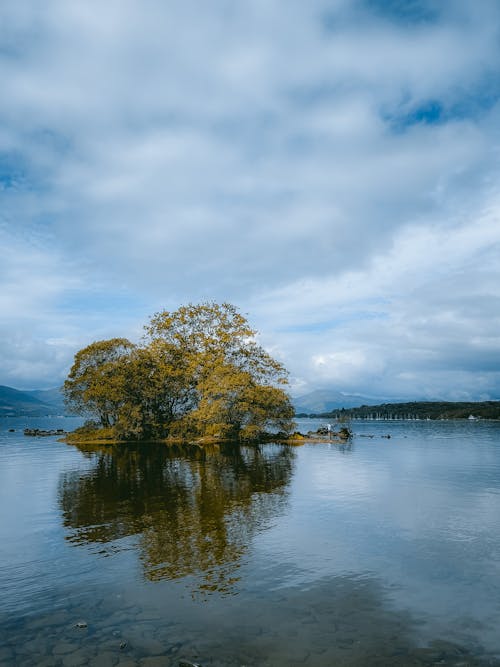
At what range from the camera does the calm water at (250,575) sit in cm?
1058

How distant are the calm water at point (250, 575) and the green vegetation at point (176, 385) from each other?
138 ft

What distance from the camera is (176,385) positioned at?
80.4m

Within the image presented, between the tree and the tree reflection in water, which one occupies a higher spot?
the tree

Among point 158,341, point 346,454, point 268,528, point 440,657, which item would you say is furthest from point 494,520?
point 158,341

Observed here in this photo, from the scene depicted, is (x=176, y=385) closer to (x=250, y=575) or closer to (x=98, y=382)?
(x=98, y=382)

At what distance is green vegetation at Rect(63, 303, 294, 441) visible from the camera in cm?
7275

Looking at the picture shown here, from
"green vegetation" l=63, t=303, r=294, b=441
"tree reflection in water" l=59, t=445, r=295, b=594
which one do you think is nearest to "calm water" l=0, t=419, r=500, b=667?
"tree reflection in water" l=59, t=445, r=295, b=594

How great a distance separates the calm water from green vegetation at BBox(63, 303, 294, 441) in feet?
138

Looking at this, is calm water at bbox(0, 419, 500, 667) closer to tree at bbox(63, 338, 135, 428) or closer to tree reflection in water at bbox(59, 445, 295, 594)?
tree reflection in water at bbox(59, 445, 295, 594)

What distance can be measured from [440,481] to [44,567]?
91.8 feet

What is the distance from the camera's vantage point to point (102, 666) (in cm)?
975

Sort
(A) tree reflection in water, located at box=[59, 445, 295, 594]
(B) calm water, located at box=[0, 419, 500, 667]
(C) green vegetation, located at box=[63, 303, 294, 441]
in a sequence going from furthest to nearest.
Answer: (C) green vegetation, located at box=[63, 303, 294, 441] → (A) tree reflection in water, located at box=[59, 445, 295, 594] → (B) calm water, located at box=[0, 419, 500, 667]

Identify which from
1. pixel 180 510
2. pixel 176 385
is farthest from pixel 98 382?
pixel 180 510

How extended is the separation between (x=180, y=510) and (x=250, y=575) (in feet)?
31.2
